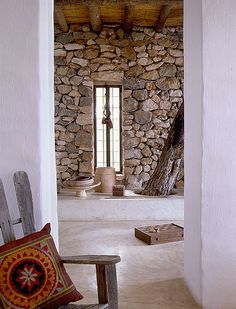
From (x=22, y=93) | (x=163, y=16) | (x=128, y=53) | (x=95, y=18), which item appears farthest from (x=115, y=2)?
(x=22, y=93)

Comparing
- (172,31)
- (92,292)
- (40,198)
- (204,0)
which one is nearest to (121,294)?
(92,292)

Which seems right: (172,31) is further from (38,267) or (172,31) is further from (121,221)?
(38,267)

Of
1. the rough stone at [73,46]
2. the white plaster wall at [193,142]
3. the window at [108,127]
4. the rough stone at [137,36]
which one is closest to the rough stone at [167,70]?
the rough stone at [137,36]

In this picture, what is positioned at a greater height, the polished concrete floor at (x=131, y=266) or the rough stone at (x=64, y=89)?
the rough stone at (x=64, y=89)

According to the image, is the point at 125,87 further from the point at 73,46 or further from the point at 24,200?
the point at 24,200

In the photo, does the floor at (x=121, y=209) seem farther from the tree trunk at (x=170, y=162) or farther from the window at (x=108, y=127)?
the window at (x=108, y=127)

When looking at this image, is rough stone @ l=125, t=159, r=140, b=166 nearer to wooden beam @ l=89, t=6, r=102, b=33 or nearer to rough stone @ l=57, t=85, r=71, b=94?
rough stone @ l=57, t=85, r=71, b=94

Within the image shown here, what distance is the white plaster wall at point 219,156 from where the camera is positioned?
7.87 feet

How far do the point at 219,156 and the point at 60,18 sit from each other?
3685 millimetres

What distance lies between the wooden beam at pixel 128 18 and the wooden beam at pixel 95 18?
36cm

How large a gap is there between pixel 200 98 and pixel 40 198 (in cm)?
112

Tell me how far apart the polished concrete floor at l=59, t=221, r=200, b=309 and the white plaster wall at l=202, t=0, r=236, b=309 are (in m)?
0.27

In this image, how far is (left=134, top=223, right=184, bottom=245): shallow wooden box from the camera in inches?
156

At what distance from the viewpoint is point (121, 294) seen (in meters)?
2.73
